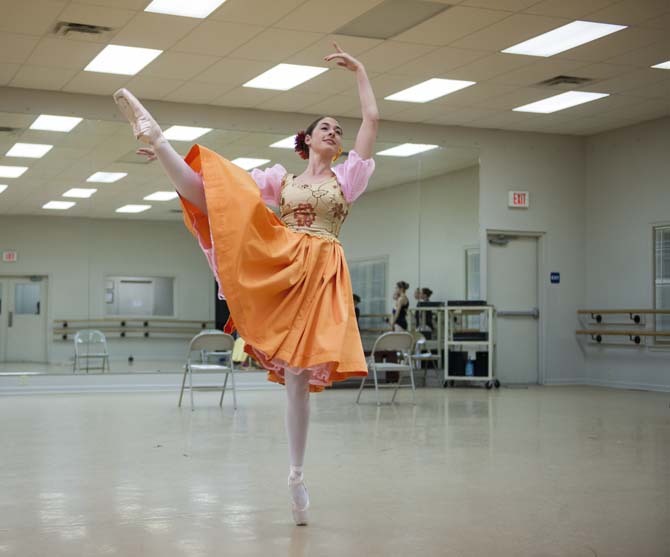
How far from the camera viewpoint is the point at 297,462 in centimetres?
343

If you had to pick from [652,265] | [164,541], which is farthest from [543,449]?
[652,265]

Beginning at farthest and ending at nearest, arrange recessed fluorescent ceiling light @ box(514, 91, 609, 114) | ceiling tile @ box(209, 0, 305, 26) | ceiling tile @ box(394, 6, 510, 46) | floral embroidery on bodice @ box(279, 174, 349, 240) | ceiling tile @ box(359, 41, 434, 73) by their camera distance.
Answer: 1. recessed fluorescent ceiling light @ box(514, 91, 609, 114)
2. ceiling tile @ box(359, 41, 434, 73)
3. ceiling tile @ box(394, 6, 510, 46)
4. ceiling tile @ box(209, 0, 305, 26)
5. floral embroidery on bodice @ box(279, 174, 349, 240)

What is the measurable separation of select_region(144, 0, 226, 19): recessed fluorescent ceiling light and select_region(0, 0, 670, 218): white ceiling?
0.31 ft

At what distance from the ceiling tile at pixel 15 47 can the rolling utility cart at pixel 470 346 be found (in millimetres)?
5938

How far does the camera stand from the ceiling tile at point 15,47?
8227 mm

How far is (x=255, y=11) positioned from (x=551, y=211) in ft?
20.8

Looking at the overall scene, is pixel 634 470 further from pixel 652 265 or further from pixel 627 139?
pixel 627 139

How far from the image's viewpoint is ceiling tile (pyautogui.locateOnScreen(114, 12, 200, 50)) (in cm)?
773

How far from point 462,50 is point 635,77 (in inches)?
88.1

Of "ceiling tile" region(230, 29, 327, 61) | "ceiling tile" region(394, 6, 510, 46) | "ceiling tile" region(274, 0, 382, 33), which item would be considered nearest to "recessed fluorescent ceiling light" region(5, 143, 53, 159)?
"ceiling tile" region(230, 29, 327, 61)

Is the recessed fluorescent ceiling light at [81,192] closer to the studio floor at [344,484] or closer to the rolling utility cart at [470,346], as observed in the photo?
the studio floor at [344,484]

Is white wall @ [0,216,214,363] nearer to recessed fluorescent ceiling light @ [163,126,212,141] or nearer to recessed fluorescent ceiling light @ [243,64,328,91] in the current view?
recessed fluorescent ceiling light @ [163,126,212,141]

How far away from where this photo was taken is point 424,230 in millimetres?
12383

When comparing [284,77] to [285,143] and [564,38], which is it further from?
[564,38]
